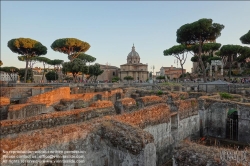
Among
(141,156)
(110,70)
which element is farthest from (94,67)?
(141,156)

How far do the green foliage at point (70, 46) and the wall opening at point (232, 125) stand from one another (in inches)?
1362

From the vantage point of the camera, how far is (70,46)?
39188 mm

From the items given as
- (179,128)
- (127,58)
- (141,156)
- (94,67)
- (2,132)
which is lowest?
(179,128)

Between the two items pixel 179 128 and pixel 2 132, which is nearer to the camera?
pixel 2 132

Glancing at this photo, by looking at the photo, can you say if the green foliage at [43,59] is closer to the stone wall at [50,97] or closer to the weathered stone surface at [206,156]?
the stone wall at [50,97]

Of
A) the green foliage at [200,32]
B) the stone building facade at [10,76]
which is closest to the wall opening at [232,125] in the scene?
the green foliage at [200,32]

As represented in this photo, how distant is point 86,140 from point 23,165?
1.48 m

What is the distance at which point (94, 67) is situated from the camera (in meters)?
42.7

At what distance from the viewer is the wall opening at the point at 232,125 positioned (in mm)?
10134

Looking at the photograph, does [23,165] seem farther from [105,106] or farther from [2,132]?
[105,106]

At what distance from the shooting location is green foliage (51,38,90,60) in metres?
38.6

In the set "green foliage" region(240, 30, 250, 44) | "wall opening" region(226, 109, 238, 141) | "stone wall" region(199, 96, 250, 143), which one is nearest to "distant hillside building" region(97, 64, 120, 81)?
"green foliage" region(240, 30, 250, 44)

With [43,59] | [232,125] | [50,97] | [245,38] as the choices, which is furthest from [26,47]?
[245,38]

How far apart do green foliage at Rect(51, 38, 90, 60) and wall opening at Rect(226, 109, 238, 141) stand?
34.6 metres
